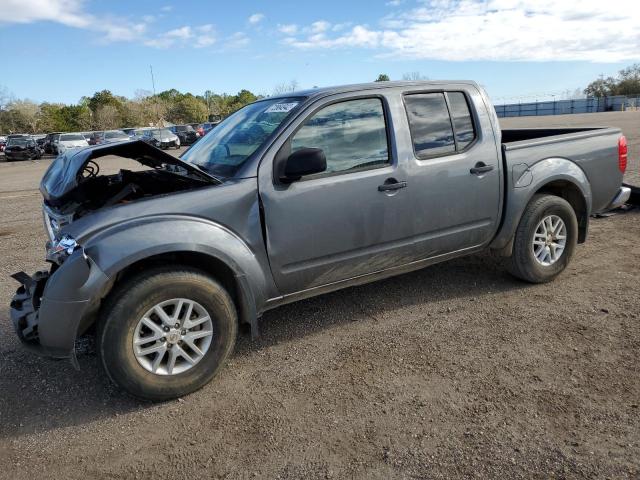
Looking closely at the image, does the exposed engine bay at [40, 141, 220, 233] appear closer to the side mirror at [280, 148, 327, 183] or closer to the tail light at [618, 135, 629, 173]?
the side mirror at [280, 148, 327, 183]

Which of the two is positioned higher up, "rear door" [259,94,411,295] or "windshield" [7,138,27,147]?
"windshield" [7,138,27,147]

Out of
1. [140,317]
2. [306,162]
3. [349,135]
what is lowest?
[140,317]

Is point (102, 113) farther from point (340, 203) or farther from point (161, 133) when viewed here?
point (340, 203)

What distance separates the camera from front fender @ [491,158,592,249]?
14.5 ft

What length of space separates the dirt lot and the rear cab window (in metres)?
1.36

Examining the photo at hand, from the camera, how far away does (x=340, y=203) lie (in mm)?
3641

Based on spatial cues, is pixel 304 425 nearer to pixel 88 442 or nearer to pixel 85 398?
pixel 88 442

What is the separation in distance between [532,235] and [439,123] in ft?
4.51

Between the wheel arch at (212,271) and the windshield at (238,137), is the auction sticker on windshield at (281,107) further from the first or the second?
the wheel arch at (212,271)

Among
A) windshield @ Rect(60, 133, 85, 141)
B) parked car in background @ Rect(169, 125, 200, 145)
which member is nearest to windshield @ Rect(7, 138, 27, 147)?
windshield @ Rect(60, 133, 85, 141)

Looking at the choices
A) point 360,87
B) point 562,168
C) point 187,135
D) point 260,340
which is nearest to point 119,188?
point 260,340

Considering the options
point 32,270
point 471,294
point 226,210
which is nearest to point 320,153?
point 226,210

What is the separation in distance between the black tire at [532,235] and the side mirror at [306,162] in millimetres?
2197

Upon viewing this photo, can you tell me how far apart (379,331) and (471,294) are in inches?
44.8
